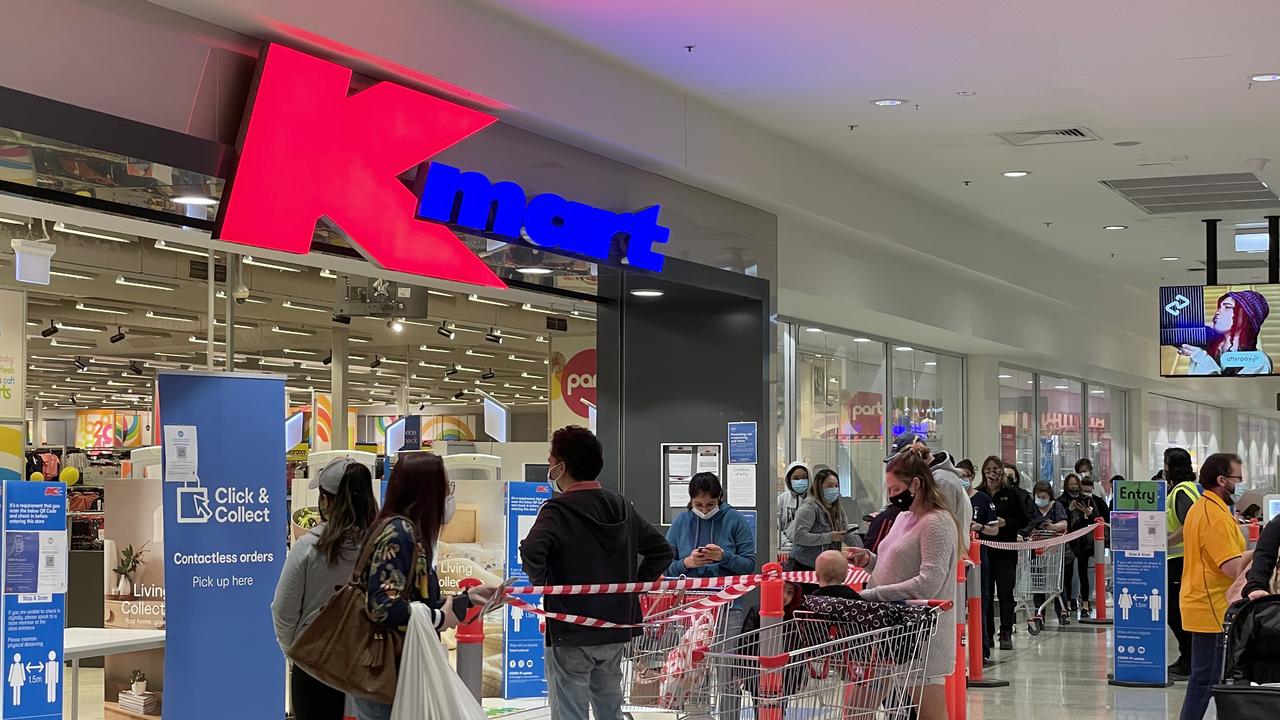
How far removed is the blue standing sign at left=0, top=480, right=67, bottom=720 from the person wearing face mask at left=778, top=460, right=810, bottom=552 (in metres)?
5.95

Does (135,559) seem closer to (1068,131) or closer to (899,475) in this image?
(899,475)

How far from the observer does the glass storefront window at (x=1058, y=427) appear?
65.5 ft

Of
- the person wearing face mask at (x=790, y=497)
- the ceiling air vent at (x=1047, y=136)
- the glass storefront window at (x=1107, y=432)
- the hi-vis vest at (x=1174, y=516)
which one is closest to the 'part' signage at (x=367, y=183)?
the ceiling air vent at (x=1047, y=136)

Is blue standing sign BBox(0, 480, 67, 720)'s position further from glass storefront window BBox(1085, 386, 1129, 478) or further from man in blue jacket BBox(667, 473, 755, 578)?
glass storefront window BBox(1085, 386, 1129, 478)

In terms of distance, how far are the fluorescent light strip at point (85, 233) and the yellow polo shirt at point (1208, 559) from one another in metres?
7.12

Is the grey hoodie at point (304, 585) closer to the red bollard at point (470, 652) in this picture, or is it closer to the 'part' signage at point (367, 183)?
the red bollard at point (470, 652)

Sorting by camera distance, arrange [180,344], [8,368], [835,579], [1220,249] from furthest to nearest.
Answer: [1220,249] < [180,344] < [8,368] < [835,579]

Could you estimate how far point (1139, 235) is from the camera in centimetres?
1476

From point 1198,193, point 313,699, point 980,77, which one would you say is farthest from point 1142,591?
point 313,699

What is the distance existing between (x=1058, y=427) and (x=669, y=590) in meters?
15.1

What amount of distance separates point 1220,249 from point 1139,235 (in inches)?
50.5

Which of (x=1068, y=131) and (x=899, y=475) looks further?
(x=1068, y=131)

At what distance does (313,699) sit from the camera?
16.7 ft

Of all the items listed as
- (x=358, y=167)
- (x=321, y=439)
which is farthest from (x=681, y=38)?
(x=321, y=439)
